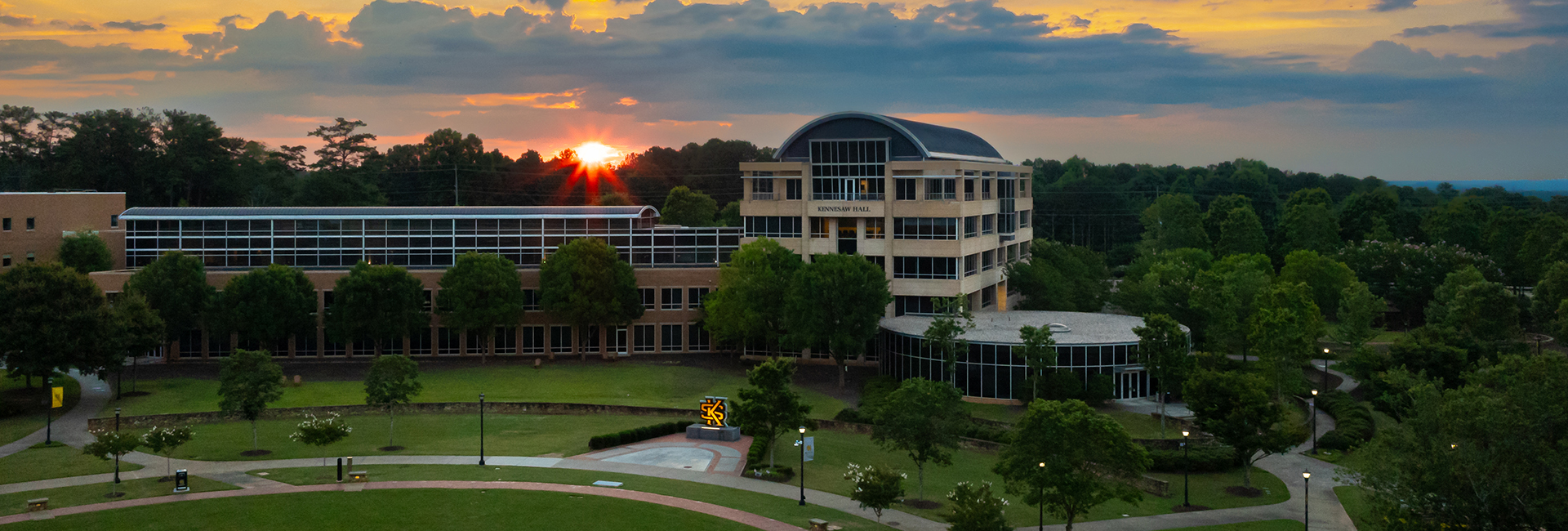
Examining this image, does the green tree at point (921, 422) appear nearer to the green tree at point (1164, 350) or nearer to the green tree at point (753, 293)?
the green tree at point (1164, 350)

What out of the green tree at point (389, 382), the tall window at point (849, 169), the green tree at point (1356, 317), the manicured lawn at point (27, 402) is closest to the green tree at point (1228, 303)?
the green tree at point (1356, 317)

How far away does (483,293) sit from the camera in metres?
78.8

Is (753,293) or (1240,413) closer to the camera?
(1240,413)

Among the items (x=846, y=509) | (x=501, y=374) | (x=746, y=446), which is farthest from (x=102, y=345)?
(x=846, y=509)

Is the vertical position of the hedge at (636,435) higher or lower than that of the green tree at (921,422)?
lower

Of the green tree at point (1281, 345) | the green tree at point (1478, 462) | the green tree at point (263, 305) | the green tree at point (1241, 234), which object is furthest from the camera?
the green tree at point (1241, 234)

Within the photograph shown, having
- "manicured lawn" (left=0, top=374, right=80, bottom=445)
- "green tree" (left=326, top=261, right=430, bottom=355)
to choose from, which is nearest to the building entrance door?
"green tree" (left=326, top=261, right=430, bottom=355)

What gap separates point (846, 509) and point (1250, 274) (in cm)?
4750

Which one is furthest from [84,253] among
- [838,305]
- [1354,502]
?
[1354,502]

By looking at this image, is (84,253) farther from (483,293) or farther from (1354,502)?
(1354,502)

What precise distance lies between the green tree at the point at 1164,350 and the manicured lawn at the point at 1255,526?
13.8 meters

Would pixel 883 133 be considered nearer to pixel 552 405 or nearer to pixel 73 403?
pixel 552 405

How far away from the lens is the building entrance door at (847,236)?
83.9 meters

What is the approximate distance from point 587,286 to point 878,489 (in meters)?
41.7
